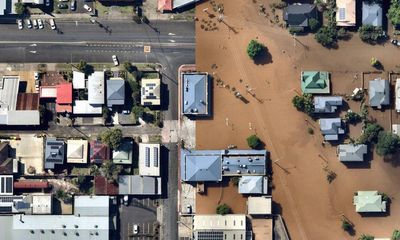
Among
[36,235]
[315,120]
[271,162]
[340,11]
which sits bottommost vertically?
[36,235]

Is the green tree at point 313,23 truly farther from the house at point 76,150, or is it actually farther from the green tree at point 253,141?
the house at point 76,150

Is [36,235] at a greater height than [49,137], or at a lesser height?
lesser

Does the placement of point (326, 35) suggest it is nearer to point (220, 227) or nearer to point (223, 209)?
point (223, 209)

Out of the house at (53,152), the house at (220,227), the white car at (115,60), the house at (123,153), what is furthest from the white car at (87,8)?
the house at (220,227)

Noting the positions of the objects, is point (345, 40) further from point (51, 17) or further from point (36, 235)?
point (36, 235)

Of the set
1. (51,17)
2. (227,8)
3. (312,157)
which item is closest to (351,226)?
(312,157)

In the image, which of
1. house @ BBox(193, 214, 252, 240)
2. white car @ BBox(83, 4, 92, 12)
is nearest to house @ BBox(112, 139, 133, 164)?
house @ BBox(193, 214, 252, 240)

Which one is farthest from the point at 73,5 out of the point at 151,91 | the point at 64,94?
the point at 151,91
